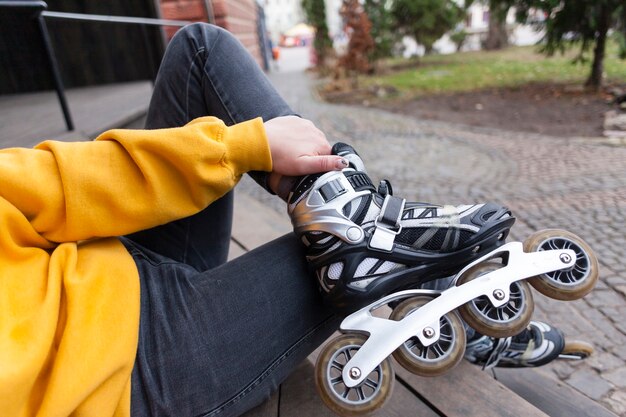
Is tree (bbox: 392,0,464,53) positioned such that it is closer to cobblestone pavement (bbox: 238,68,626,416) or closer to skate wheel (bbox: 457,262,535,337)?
cobblestone pavement (bbox: 238,68,626,416)

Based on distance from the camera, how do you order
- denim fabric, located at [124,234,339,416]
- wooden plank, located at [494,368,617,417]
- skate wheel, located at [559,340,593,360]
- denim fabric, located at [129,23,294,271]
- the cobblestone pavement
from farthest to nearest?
the cobblestone pavement
skate wheel, located at [559,340,593,360]
wooden plank, located at [494,368,617,417]
denim fabric, located at [129,23,294,271]
denim fabric, located at [124,234,339,416]

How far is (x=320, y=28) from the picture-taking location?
36.3 ft

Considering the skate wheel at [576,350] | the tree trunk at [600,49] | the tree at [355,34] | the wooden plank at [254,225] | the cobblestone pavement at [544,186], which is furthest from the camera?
the tree at [355,34]

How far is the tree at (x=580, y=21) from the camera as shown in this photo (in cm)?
588

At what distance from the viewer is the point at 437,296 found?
984 millimetres

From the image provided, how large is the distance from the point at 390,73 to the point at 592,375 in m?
10.1

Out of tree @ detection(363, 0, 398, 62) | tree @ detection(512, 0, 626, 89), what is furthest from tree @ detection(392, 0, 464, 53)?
tree @ detection(512, 0, 626, 89)

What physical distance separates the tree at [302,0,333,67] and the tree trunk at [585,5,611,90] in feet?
19.3

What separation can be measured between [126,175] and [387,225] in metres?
0.55

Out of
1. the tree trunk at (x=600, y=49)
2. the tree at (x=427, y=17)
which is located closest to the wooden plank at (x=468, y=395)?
the tree trunk at (x=600, y=49)

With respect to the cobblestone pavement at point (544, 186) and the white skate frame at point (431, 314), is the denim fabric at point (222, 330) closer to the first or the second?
the white skate frame at point (431, 314)

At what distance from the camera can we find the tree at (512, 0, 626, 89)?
5879mm

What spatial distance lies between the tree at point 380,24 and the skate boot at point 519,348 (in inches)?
389

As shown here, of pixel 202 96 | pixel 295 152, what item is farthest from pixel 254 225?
pixel 295 152
